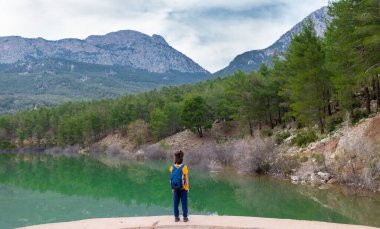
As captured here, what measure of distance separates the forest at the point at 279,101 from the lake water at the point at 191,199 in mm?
7485

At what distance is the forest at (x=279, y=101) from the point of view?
968 inches

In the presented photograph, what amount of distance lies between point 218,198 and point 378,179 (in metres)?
8.87

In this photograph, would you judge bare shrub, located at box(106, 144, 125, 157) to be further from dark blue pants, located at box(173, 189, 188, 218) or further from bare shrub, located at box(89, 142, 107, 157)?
dark blue pants, located at box(173, 189, 188, 218)

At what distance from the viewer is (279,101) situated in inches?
1826

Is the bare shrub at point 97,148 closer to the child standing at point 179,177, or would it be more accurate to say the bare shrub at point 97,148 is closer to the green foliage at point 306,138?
the green foliage at point 306,138

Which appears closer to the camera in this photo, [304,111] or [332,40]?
[332,40]

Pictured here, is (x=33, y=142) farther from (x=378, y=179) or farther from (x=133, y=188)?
(x=378, y=179)

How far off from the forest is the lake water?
295 inches

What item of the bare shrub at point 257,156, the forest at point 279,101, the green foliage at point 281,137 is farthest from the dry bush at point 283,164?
the green foliage at point 281,137

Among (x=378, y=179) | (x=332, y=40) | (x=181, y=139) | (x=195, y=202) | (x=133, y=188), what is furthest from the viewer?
(x=181, y=139)

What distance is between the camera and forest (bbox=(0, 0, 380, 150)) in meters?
24.6

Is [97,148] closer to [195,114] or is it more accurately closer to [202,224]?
[195,114]

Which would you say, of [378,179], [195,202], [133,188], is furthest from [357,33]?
[133,188]

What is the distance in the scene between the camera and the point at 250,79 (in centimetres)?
4884
